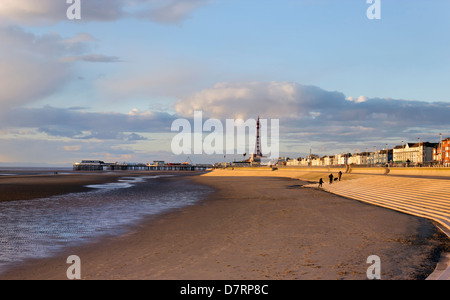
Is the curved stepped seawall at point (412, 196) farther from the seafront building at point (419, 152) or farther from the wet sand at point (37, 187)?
the seafront building at point (419, 152)

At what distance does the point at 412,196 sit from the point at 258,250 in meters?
17.7

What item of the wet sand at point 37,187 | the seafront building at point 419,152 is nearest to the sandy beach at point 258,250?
the wet sand at point 37,187

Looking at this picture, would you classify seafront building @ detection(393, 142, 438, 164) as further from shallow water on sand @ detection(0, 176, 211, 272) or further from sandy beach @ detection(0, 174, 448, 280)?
shallow water on sand @ detection(0, 176, 211, 272)

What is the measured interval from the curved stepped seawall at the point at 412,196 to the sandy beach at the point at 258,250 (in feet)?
3.09

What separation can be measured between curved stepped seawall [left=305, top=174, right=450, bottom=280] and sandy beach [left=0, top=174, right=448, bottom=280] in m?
0.94

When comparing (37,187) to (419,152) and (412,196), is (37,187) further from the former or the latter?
(419,152)

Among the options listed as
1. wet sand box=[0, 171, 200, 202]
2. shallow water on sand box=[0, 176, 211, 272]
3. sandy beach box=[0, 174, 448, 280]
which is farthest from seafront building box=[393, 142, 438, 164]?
shallow water on sand box=[0, 176, 211, 272]

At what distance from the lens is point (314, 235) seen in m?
14.4

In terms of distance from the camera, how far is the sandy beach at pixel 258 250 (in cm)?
935

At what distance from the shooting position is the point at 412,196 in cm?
2453

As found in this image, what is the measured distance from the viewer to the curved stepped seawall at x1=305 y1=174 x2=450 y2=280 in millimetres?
17464

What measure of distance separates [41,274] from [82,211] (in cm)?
1370

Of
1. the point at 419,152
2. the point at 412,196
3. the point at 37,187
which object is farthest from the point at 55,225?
the point at 419,152
